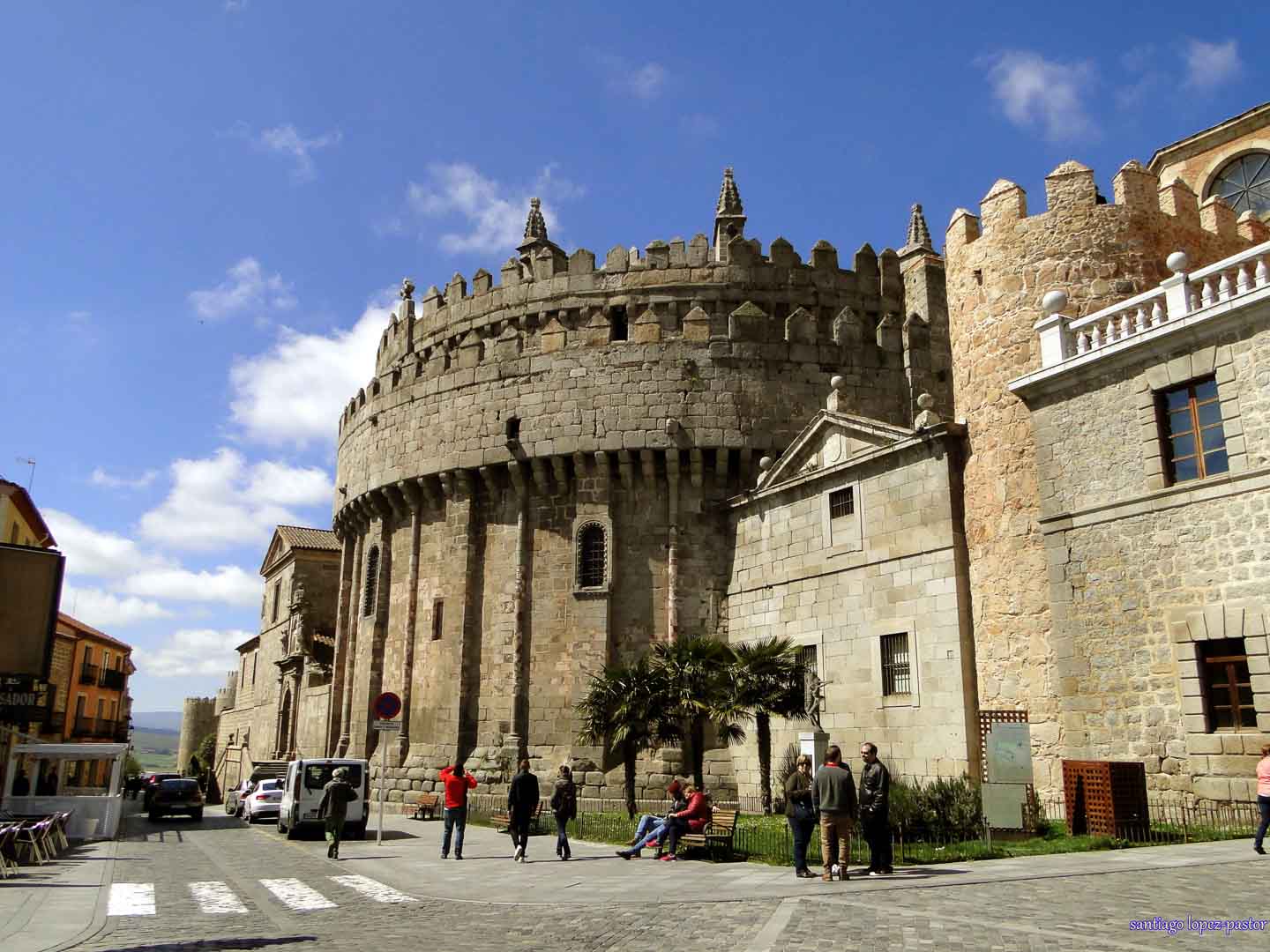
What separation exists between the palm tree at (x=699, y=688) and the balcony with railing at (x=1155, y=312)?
25.6 feet

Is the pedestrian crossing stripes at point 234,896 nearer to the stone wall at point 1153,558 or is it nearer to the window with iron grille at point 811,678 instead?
the stone wall at point 1153,558

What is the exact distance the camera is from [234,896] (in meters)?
12.6

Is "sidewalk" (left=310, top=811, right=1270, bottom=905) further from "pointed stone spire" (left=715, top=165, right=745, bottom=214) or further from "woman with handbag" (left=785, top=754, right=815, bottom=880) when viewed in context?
"pointed stone spire" (left=715, top=165, right=745, bottom=214)

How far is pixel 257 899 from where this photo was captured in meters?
12.2

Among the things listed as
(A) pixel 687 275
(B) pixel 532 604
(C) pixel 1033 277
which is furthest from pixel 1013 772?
(A) pixel 687 275

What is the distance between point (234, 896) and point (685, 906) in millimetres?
5822

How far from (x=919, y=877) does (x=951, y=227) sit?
13.4m

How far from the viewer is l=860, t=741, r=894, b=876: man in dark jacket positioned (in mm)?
12016

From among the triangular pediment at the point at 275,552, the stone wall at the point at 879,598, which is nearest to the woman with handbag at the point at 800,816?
the stone wall at the point at 879,598

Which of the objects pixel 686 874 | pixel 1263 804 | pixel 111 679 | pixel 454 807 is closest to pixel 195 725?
pixel 111 679

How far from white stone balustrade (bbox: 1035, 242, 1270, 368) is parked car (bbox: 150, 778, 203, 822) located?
25.5 metres

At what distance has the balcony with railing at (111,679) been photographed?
5981cm

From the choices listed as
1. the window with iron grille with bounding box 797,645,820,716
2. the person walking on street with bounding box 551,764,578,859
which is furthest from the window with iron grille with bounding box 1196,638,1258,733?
the person walking on street with bounding box 551,764,578,859

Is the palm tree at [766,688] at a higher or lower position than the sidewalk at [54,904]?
higher
